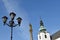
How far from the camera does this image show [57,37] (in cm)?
6594

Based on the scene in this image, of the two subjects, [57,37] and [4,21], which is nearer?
[4,21]

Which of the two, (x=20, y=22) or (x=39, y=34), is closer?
(x=20, y=22)

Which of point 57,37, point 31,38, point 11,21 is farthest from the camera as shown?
point 31,38

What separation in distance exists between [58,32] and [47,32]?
4551 mm

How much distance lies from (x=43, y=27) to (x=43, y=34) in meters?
4.38

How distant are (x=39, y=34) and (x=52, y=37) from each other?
5469 millimetres

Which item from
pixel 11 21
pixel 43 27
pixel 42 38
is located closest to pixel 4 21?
pixel 11 21

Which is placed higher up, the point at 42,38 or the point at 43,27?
the point at 43,27

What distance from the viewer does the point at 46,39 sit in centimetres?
6750

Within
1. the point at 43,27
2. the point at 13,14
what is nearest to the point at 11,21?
the point at 13,14

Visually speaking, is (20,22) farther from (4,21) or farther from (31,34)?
(31,34)

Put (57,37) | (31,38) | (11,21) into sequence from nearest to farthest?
(11,21), (57,37), (31,38)

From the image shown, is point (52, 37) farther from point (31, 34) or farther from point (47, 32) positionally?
point (31, 34)

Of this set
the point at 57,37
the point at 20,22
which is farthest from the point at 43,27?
the point at 20,22
